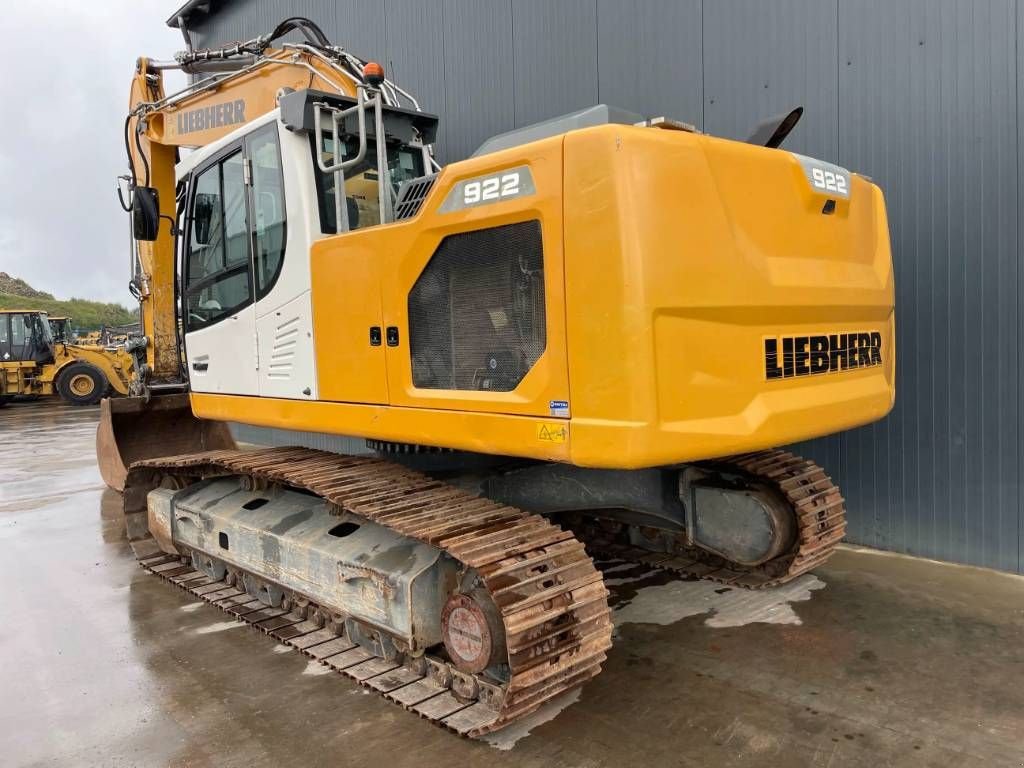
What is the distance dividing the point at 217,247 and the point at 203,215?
277mm

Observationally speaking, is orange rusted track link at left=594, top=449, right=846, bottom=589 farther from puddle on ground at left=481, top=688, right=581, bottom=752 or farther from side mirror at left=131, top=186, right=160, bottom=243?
side mirror at left=131, top=186, right=160, bottom=243

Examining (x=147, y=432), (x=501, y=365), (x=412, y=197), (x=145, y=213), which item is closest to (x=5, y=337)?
(x=147, y=432)

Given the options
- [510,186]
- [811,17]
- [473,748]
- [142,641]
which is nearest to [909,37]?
[811,17]

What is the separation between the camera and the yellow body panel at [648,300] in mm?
2641

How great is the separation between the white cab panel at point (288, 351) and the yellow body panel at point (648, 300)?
36 centimetres

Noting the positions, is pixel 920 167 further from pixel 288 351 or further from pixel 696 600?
pixel 288 351

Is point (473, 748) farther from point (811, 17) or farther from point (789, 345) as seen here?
point (811, 17)

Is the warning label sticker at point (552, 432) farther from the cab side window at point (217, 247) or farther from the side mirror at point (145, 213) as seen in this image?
the side mirror at point (145, 213)

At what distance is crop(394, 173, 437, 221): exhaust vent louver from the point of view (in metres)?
3.49

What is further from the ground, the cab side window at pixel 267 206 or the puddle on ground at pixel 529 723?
the cab side window at pixel 267 206

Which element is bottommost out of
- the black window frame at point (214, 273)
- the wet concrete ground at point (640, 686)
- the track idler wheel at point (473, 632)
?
the wet concrete ground at point (640, 686)

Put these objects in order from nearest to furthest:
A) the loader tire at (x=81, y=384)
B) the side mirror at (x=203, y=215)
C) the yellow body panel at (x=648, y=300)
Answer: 1. the yellow body panel at (x=648, y=300)
2. the side mirror at (x=203, y=215)
3. the loader tire at (x=81, y=384)

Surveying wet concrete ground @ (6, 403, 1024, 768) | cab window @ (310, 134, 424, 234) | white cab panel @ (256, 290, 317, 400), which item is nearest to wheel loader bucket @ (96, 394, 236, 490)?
wet concrete ground @ (6, 403, 1024, 768)

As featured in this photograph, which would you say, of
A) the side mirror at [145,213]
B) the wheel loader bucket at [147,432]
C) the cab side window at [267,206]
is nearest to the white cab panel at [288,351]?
the cab side window at [267,206]
